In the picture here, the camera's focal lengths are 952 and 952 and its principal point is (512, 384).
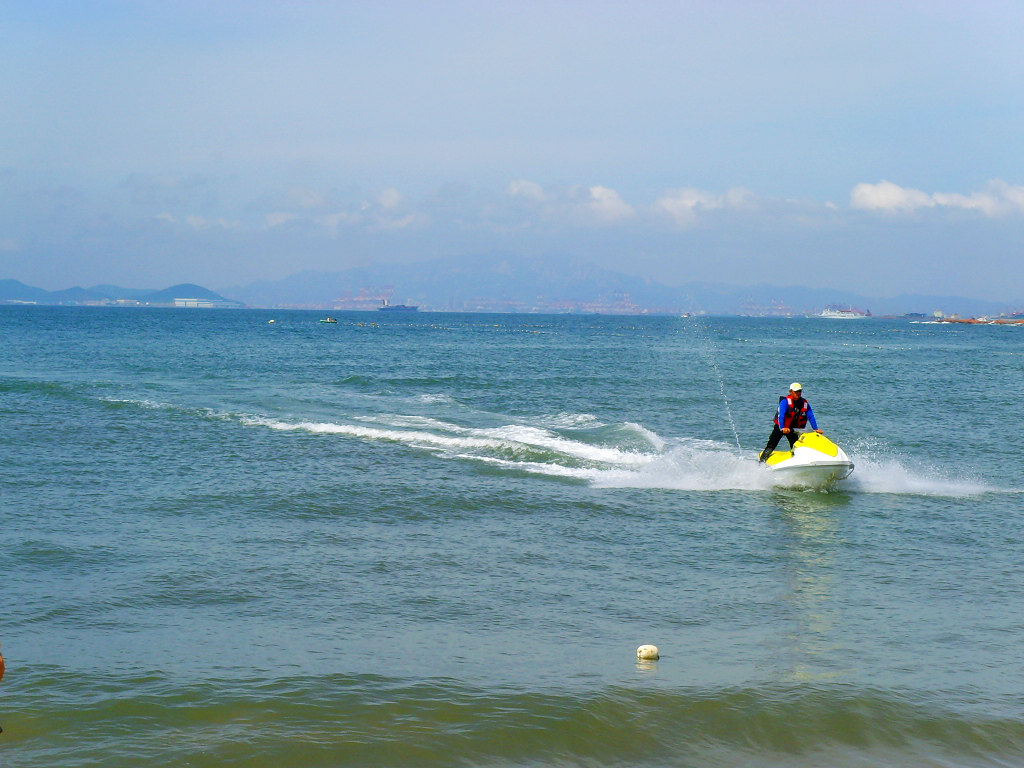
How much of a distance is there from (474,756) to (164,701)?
3020 mm

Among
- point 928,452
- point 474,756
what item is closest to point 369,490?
point 474,756

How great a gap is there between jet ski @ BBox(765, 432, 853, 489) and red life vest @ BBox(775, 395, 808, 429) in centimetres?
56

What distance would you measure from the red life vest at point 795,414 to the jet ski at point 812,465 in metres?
0.56

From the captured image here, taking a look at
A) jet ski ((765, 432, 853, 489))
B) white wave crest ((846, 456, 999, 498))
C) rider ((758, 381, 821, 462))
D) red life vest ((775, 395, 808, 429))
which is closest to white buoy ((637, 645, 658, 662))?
jet ski ((765, 432, 853, 489))

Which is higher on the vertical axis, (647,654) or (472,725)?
(647,654)

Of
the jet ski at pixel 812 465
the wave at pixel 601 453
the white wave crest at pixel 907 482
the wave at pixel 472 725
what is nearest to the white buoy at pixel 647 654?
the wave at pixel 472 725

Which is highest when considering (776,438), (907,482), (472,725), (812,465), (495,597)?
(776,438)

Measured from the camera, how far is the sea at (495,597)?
8.37m

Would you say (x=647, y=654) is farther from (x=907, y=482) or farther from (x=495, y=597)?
(x=907, y=482)

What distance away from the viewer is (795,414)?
20.4 metres

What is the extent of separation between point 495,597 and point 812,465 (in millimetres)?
9587

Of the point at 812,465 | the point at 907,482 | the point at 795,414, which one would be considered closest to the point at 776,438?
the point at 795,414

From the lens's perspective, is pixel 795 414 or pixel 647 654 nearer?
pixel 647 654

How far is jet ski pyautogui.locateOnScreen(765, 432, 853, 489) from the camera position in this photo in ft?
62.9
